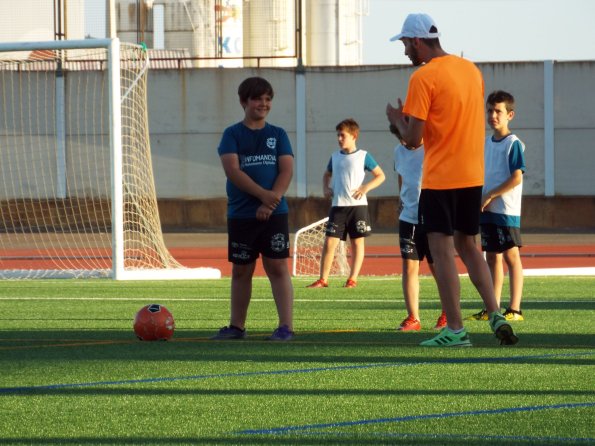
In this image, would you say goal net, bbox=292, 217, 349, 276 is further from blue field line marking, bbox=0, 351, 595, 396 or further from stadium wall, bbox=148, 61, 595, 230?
stadium wall, bbox=148, 61, 595, 230

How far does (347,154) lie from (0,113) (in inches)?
784

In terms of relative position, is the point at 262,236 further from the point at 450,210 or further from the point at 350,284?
the point at 350,284

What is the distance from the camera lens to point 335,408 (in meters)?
5.53

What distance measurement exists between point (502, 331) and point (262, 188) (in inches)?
71.1

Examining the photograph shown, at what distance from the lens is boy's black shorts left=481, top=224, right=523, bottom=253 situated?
1030 centimetres

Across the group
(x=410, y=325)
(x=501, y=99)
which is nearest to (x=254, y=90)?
(x=410, y=325)

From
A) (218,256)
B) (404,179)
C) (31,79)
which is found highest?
(31,79)

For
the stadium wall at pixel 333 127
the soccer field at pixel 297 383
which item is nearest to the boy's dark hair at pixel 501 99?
the soccer field at pixel 297 383

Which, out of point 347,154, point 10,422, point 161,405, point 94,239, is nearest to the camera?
point 10,422

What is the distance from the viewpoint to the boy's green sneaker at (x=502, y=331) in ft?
25.5

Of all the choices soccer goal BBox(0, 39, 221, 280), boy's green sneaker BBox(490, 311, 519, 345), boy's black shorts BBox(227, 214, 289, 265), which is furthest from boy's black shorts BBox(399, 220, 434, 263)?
soccer goal BBox(0, 39, 221, 280)

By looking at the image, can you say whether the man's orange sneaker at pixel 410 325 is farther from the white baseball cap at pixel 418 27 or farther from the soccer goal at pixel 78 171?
the soccer goal at pixel 78 171

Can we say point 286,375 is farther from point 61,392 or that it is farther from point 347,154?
point 347,154

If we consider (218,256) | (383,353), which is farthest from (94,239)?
(383,353)
